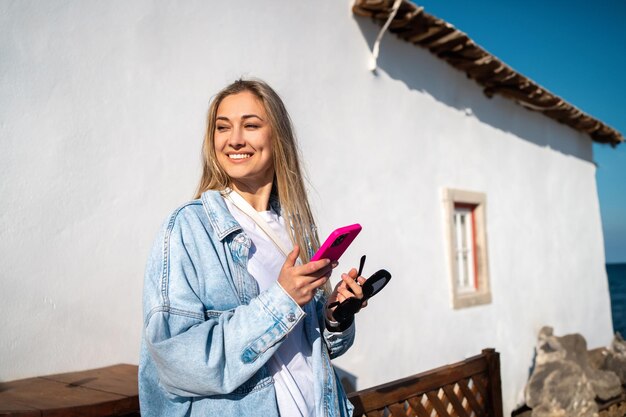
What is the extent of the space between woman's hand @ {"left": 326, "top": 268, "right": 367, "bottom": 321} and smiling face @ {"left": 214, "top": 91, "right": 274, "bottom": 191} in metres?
0.44

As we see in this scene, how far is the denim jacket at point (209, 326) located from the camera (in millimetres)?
1331

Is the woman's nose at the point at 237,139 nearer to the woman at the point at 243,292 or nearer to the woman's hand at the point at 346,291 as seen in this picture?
the woman at the point at 243,292

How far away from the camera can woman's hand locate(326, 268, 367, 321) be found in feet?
5.49

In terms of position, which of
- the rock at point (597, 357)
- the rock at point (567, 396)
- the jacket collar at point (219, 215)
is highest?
the jacket collar at point (219, 215)

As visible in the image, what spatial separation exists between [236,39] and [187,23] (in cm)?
44

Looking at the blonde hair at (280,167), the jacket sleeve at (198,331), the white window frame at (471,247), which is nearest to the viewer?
the jacket sleeve at (198,331)

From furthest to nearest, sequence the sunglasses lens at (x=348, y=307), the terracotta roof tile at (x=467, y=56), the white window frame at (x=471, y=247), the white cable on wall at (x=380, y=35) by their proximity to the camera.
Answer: the white window frame at (x=471, y=247) < the terracotta roof tile at (x=467, y=56) < the white cable on wall at (x=380, y=35) < the sunglasses lens at (x=348, y=307)

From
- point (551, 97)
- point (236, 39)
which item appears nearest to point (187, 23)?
point (236, 39)

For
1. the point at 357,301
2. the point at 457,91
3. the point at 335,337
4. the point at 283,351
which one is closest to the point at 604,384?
the point at 457,91

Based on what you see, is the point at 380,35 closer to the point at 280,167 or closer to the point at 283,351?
the point at 280,167

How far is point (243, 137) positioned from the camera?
5.58 ft

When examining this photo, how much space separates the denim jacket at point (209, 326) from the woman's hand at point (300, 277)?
20mm

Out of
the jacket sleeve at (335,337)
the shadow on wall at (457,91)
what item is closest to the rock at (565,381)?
the shadow on wall at (457,91)

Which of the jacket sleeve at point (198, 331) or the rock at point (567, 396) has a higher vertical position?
the jacket sleeve at point (198, 331)
